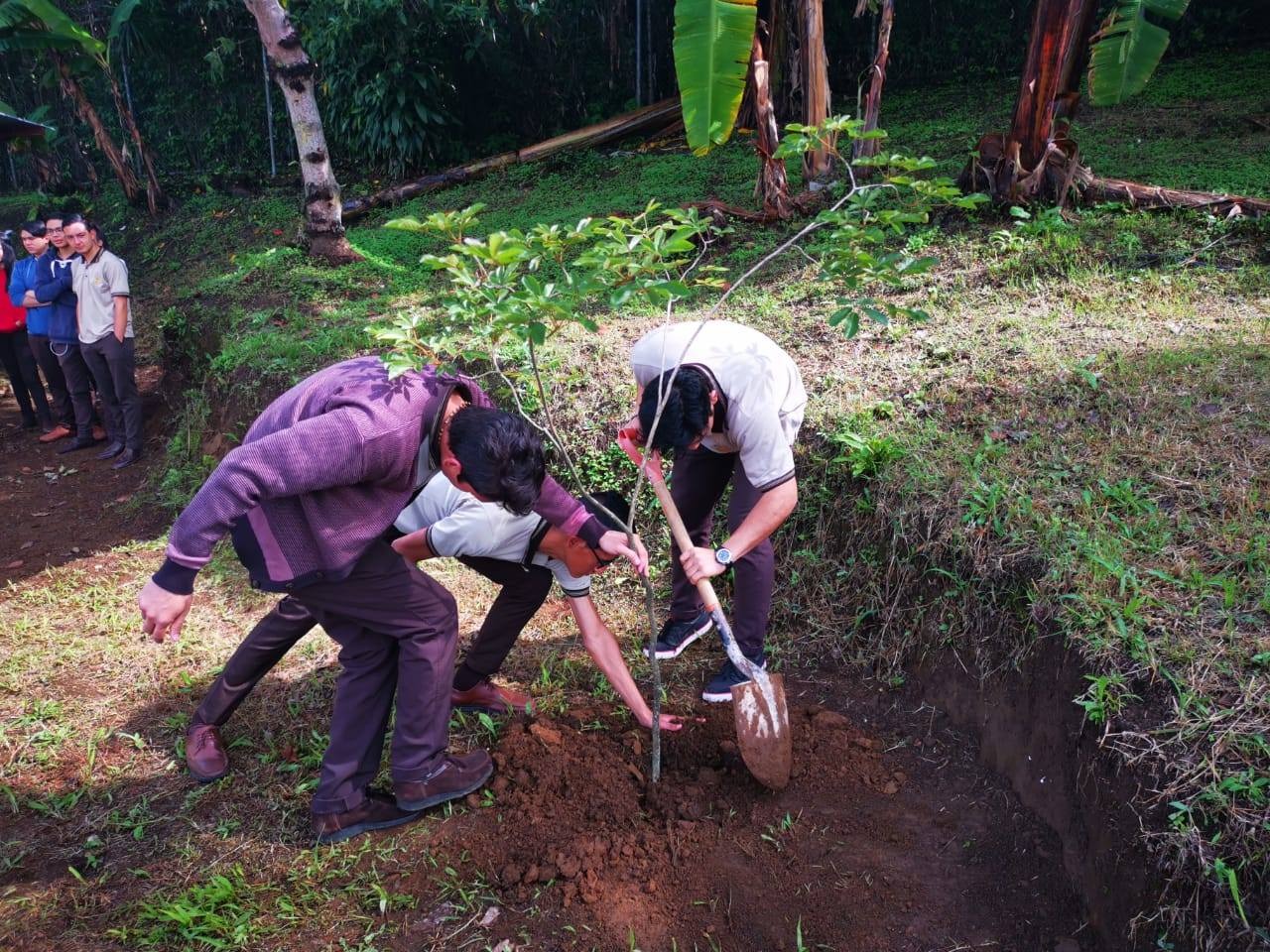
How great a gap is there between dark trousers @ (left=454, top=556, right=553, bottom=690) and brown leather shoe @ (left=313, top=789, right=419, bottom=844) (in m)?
0.56

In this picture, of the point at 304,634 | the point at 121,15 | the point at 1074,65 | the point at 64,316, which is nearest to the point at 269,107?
the point at 121,15

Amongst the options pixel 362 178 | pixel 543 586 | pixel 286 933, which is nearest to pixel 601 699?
pixel 543 586

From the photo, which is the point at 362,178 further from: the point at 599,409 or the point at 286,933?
the point at 286,933

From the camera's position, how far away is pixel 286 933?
7.99 feet

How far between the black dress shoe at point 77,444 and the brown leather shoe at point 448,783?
16.7ft

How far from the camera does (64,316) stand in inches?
242

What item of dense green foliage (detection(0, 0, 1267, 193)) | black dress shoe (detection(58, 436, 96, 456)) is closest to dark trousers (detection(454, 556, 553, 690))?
black dress shoe (detection(58, 436, 96, 456))

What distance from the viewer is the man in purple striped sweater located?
7.25 ft

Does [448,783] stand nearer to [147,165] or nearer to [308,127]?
[308,127]

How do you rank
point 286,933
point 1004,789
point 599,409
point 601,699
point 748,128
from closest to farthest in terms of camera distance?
point 286,933 → point 1004,789 → point 601,699 → point 599,409 → point 748,128

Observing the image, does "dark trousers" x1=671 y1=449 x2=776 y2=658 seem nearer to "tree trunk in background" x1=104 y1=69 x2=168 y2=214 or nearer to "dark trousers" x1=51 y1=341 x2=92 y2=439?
"dark trousers" x1=51 y1=341 x2=92 y2=439

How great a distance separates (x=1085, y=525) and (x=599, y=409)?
7.60 ft

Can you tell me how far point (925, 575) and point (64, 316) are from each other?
5.87m

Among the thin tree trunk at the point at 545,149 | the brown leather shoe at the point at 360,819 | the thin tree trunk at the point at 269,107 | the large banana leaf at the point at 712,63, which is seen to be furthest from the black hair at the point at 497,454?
the thin tree trunk at the point at 269,107
